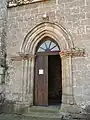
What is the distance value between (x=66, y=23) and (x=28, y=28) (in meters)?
1.47

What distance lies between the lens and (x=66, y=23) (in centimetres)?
635

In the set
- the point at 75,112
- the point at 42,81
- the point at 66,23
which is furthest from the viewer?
the point at 42,81

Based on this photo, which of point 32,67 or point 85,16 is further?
point 32,67

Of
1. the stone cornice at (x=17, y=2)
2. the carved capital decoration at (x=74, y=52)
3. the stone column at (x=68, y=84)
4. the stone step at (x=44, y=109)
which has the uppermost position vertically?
the stone cornice at (x=17, y=2)

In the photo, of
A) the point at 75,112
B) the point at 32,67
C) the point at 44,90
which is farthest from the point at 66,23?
the point at 75,112

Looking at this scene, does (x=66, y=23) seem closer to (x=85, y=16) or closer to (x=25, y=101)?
(x=85, y=16)

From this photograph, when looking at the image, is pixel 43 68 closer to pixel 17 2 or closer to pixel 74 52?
pixel 74 52

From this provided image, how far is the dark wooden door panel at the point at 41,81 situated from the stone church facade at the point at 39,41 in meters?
0.16

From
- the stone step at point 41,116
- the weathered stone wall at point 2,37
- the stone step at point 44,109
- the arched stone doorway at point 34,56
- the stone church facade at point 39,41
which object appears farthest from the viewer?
the weathered stone wall at point 2,37

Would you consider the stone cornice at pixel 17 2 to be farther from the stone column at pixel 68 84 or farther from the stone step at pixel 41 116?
the stone step at pixel 41 116

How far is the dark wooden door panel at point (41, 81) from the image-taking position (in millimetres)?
6691

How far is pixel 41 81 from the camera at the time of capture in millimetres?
6781

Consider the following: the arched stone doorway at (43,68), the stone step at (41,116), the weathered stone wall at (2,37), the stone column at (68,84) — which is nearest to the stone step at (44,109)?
the stone step at (41,116)

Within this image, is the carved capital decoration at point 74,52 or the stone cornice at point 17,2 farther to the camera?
the stone cornice at point 17,2
